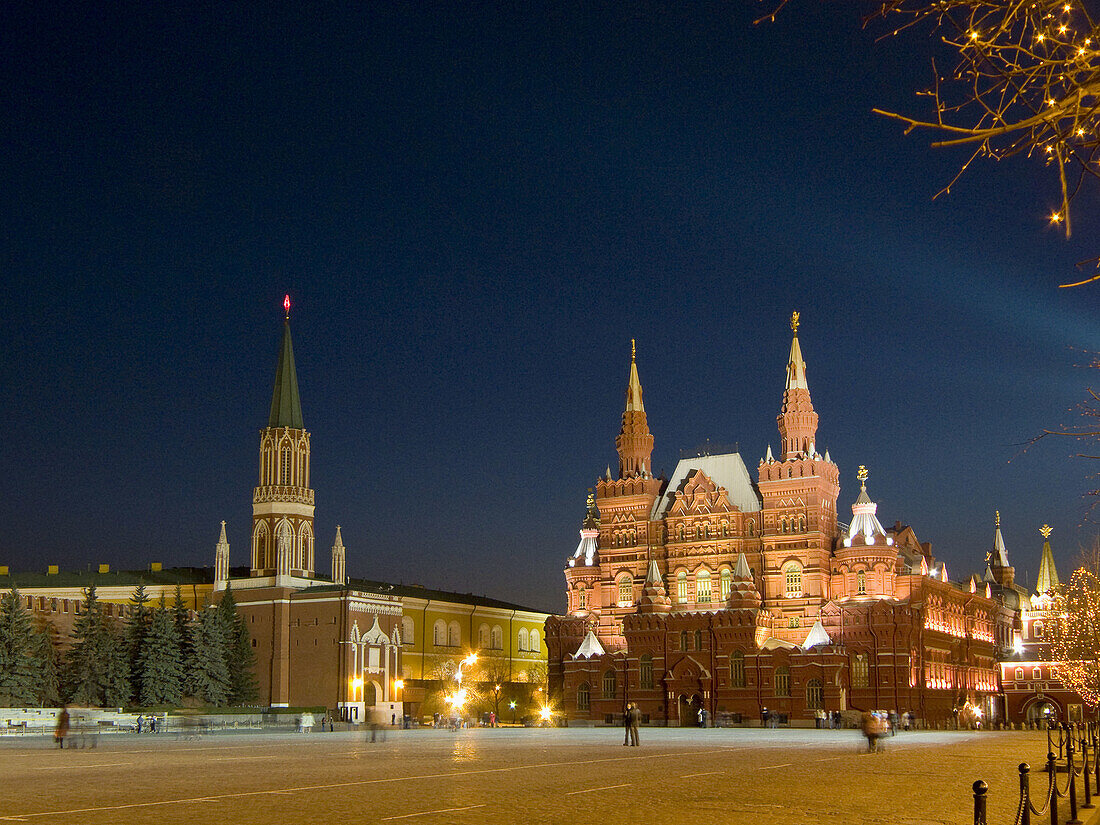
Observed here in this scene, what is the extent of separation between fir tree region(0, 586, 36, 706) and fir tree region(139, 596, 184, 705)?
743cm

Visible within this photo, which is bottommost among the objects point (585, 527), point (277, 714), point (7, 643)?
point (277, 714)

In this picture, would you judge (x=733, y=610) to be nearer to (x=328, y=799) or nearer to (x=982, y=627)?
(x=982, y=627)

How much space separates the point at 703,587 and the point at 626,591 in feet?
24.5

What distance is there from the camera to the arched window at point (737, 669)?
80.0 meters

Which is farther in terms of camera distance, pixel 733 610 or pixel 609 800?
pixel 733 610

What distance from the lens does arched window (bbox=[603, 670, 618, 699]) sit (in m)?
86.1

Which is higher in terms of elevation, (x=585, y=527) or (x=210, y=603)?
(x=585, y=527)

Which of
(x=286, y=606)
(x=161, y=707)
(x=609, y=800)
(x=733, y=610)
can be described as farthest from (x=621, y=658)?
(x=609, y=800)

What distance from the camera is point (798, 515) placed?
8469cm

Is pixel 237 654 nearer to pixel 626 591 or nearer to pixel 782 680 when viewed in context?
pixel 626 591

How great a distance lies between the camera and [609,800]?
19328 millimetres

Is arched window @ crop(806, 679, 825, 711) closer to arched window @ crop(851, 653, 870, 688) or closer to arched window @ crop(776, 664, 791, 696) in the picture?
arched window @ crop(776, 664, 791, 696)

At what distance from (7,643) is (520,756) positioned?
4838 centimetres

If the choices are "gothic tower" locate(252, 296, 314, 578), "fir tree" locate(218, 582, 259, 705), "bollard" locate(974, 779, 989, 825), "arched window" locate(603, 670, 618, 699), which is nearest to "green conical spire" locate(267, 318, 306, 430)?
"gothic tower" locate(252, 296, 314, 578)
